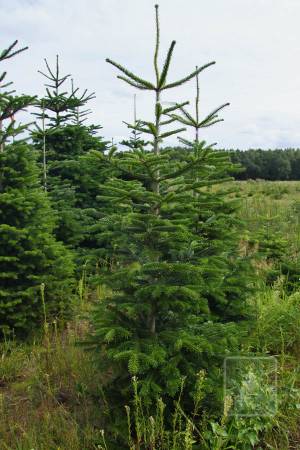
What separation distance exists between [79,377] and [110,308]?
1.09 metres

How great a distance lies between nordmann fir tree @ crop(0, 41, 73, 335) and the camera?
476cm

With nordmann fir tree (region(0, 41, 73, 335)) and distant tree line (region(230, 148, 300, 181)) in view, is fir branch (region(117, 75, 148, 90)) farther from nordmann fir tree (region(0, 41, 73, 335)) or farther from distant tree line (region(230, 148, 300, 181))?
distant tree line (region(230, 148, 300, 181))

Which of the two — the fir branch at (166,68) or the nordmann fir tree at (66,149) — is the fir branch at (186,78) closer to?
the fir branch at (166,68)

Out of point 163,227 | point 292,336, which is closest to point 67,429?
point 163,227

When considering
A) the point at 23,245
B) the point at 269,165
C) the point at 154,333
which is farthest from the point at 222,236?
the point at 269,165

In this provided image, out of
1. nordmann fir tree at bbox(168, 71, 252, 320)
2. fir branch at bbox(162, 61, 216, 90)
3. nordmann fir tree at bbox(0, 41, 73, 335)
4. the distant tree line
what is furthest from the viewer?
the distant tree line

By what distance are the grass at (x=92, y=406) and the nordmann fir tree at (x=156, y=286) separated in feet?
0.70

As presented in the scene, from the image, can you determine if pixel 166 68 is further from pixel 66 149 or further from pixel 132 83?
pixel 66 149

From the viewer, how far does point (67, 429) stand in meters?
3.26

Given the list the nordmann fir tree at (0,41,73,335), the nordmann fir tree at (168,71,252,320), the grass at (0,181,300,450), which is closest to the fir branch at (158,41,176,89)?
the nordmann fir tree at (168,71,252,320)

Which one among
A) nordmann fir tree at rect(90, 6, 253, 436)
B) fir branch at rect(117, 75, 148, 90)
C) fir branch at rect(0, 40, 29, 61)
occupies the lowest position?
nordmann fir tree at rect(90, 6, 253, 436)

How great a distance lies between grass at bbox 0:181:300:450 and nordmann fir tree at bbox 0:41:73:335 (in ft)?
1.09

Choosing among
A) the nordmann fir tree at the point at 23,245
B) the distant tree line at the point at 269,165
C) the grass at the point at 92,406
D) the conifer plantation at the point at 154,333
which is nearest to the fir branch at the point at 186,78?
the conifer plantation at the point at 154,333

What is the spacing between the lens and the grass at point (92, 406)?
2.92 meters
